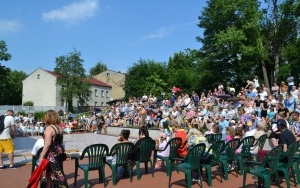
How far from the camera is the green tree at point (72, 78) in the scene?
187 ft

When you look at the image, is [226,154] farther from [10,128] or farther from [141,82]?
[141,82]

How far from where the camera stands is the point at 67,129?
24.9 metres

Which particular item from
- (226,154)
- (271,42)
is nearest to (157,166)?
(226,154)

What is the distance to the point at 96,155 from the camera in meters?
7.43

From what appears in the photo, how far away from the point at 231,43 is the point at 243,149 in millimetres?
26309

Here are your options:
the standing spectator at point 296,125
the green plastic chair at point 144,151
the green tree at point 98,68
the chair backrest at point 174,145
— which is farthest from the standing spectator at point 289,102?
the green tree at point 98,68

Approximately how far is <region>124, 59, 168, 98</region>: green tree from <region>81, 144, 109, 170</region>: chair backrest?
49.3 meters

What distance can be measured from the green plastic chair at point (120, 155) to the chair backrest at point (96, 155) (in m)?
0.25

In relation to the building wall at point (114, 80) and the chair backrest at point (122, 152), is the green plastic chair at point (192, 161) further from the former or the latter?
the building wall at point (114, 80)

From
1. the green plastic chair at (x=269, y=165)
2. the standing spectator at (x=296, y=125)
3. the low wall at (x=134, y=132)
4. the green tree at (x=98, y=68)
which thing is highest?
the green tree at (x=98, y=68)

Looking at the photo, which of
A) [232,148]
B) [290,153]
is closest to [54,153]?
[232,148]

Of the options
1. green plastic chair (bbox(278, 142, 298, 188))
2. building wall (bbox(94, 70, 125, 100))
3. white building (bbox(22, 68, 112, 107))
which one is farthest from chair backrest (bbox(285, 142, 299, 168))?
building wall (bbox(94, 70, 125, 100))

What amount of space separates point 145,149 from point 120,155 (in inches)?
31.5

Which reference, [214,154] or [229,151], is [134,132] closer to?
[229,151]
